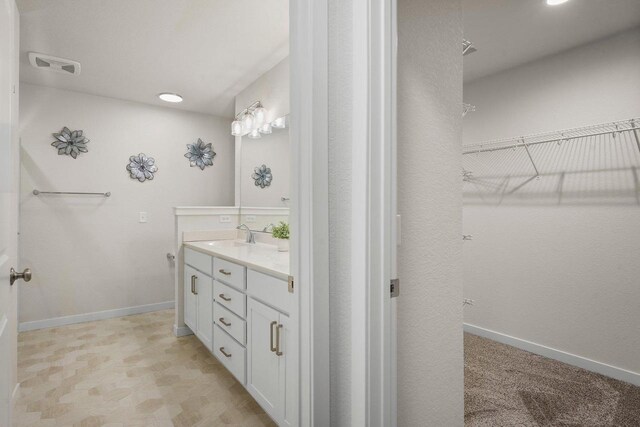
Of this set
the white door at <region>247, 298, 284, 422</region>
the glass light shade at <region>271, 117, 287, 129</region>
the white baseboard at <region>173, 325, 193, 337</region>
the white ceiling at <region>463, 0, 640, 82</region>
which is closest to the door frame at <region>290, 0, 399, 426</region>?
the white door at <region>247, 298, 284, 422</region>

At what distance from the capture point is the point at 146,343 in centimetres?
284

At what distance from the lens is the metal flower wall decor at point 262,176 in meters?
2.90

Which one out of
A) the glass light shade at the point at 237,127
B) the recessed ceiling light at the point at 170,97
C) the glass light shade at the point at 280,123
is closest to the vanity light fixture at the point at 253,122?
the glass light shade at the point at 237,127

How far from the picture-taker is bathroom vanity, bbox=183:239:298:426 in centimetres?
146

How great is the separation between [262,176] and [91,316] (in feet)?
7.70

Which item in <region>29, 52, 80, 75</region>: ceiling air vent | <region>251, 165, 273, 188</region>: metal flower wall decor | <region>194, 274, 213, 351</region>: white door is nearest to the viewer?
<region>194, 274, 213, 351</region>: white door

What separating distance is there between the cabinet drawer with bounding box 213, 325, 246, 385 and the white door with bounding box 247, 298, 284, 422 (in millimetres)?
87

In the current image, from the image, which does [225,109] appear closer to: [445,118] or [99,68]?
[99,68]

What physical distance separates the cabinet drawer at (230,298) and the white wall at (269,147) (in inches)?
32.5

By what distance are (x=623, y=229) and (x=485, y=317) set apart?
123 centimetres

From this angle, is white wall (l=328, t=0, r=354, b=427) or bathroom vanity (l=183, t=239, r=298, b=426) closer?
white wall (l=328, t=0, r=354, b=427)

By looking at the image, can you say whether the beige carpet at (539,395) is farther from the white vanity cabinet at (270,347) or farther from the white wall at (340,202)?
the white wall at (340,202)

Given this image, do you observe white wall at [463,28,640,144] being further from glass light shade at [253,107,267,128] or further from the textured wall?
glass light shade at [253,107,267,128]

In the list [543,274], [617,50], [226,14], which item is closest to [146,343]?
[226,14]
